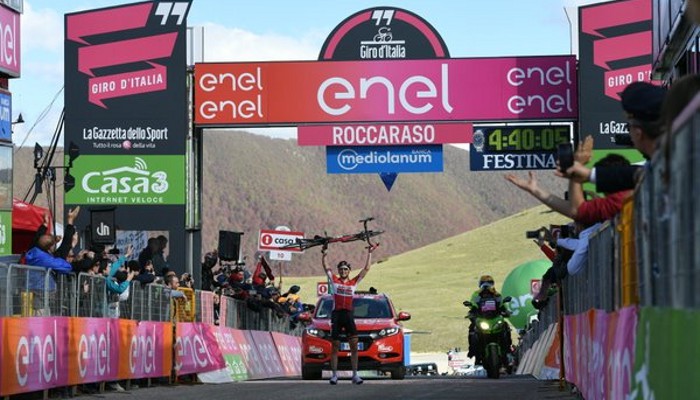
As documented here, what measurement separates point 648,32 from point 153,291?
1610 cm

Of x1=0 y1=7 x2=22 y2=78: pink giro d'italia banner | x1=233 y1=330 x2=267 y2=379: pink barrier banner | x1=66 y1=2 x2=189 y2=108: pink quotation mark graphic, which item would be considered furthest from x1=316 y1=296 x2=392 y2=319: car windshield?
x1=66 y1=2 x2=189 y2=108: pink quotation mark graphic

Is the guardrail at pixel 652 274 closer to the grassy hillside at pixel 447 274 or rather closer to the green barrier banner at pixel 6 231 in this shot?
the green barrier banner at pixel 6 231

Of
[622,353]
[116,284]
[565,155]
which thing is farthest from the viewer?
[116,284]

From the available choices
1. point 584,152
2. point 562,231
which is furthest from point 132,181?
point 584,152

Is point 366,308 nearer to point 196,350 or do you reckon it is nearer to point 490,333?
point 490,333

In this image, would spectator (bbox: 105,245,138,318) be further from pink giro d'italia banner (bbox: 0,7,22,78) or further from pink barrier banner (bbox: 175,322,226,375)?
pink giro d'italia banner (bbox: 0,7,22,78)

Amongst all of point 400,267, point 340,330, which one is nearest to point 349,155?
point 340,330

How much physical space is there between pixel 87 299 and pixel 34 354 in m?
2.28

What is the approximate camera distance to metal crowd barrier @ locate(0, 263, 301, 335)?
15.0 meters

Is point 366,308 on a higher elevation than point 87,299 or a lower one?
lower

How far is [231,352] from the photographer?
26516 mm

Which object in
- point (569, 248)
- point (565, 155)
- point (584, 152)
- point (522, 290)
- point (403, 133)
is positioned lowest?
point (522, 290)

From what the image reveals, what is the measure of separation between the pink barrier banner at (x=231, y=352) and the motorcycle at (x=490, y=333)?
4.09 metres

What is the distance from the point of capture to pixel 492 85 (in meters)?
32.8
